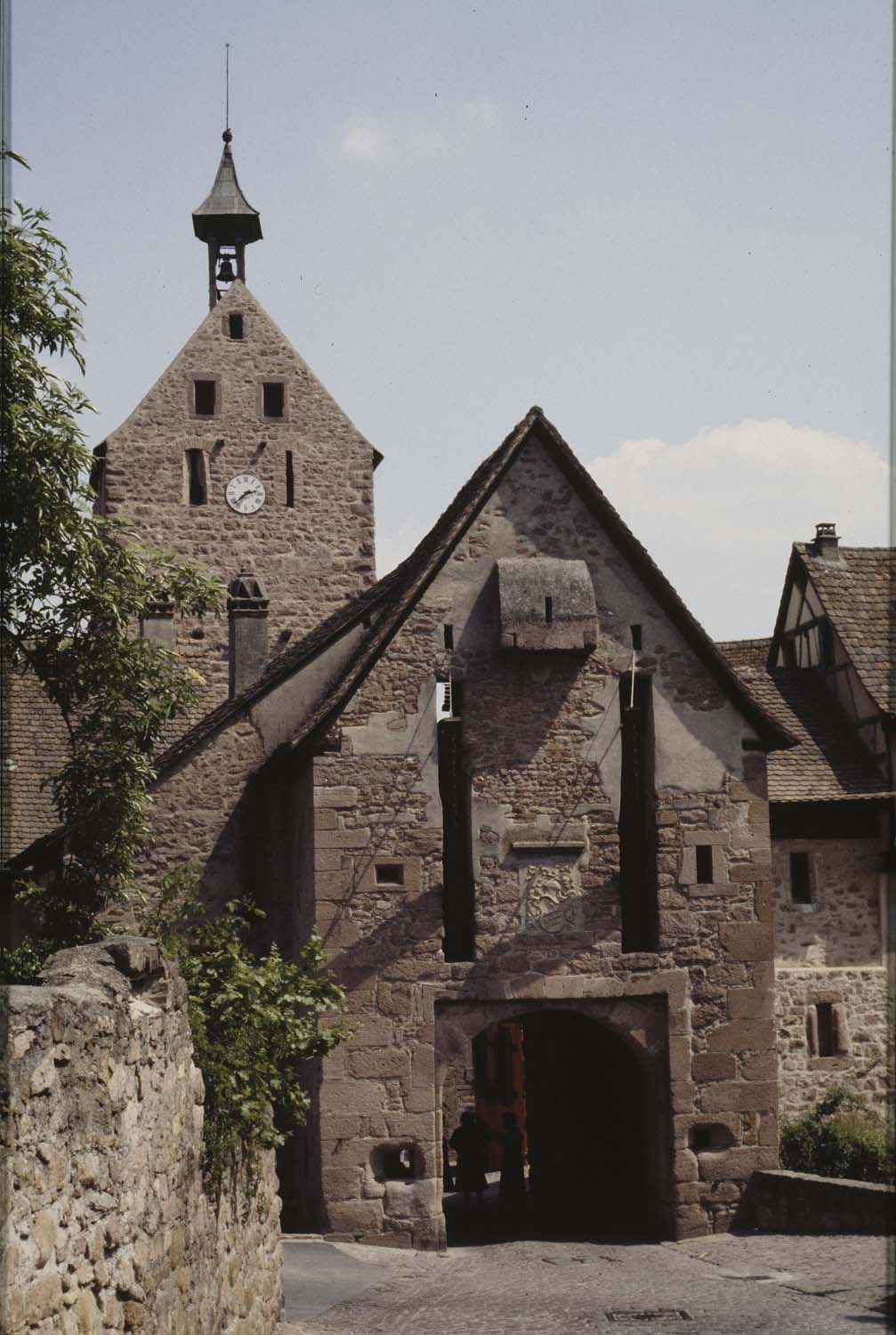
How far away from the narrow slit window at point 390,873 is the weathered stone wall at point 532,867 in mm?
29

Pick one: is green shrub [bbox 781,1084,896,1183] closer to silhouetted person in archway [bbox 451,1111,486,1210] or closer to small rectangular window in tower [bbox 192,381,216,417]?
silhouetted person in archway [bbox 451,1111,486,1210]

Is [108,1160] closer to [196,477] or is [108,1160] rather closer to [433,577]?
[433,577]

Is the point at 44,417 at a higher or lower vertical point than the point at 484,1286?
higher

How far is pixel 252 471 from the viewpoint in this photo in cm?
3312

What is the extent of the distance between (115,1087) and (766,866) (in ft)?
43.0

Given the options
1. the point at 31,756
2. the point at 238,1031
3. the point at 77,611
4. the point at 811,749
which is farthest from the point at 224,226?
the point at 238,1031

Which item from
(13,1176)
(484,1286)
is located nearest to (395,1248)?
(484,1286)

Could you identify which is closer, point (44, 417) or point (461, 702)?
point (44, 417)

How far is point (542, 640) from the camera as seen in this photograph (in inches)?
741

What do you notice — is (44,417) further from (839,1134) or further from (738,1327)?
(839,1134)

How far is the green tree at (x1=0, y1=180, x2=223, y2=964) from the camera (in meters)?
13.6

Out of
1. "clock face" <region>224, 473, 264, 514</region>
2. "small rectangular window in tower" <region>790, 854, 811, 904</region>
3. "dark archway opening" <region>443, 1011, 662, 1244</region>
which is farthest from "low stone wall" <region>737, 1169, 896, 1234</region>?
"clock face" <region>224, 473, 264, 514</region>

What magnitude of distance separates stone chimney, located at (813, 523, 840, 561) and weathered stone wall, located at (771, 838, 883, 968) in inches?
202

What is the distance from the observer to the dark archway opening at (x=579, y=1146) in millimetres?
19156
